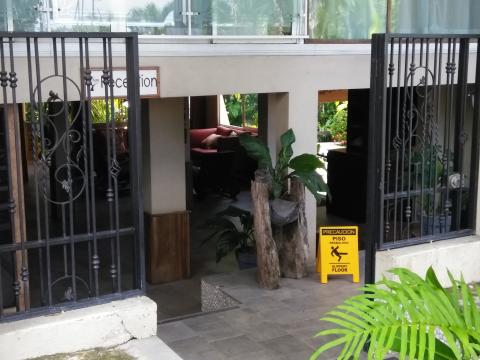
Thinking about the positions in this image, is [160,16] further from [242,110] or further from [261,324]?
[242,110]

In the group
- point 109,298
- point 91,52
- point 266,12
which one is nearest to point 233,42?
point 266,12

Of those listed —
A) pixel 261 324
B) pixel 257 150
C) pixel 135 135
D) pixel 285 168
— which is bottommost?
pixel 261 324

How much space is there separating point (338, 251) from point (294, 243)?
49 cm

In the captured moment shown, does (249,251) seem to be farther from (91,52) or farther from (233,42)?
(91,52)

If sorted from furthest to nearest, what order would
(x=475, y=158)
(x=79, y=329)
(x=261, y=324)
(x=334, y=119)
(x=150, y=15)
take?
(x=334, y=119) < (x=261, y=324) < (x=150, y=15) < (x=475, y=158) < (x=79, y=329)

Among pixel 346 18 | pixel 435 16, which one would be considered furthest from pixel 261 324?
pixel 435 16

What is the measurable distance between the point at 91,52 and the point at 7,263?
2307mm

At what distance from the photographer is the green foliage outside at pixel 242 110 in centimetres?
1895

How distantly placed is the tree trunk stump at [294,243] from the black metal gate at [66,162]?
1724 millimetres

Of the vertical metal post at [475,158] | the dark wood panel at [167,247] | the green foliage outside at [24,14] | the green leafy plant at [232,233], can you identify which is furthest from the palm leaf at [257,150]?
the green foliage outside at [24,14]

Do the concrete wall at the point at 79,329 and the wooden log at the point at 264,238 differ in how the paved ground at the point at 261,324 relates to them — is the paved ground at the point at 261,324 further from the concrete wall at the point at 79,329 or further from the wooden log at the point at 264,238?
the concrete wall at the point at 79,329

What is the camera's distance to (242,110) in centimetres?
1903

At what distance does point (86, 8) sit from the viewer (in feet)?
19.7

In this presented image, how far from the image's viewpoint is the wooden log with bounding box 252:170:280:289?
23.4 feet
